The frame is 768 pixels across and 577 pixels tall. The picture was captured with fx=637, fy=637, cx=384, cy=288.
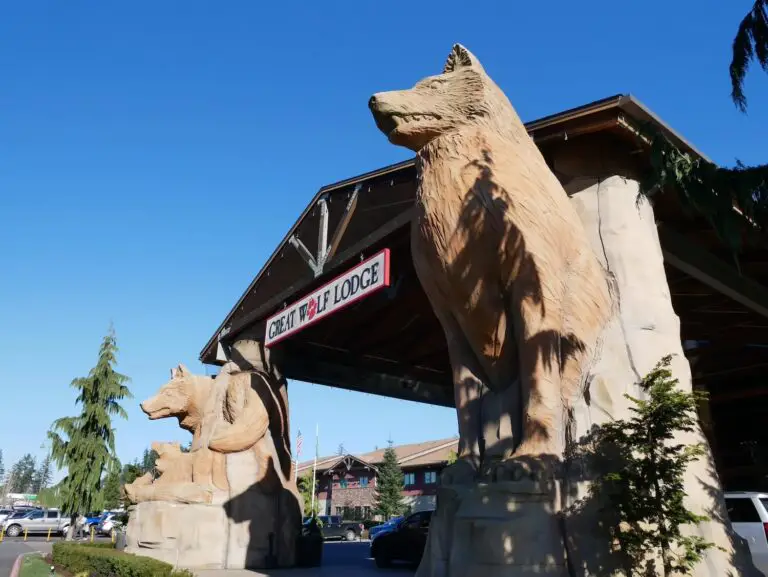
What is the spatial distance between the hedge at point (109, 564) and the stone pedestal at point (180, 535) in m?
0.43

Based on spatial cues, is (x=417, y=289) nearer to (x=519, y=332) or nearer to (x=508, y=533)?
(x=519, y=332)

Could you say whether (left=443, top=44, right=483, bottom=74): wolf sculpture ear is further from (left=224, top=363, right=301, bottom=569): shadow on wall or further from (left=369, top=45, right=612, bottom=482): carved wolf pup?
(left=224, top=363, right=301, bottom=569): shadow on wall

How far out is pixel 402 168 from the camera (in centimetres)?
849

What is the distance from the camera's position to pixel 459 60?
5699mm

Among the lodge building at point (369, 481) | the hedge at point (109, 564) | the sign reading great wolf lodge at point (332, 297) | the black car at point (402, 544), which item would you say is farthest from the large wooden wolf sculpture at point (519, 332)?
the lodge building at point (369, 481)

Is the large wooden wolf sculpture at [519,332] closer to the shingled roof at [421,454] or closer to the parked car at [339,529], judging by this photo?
the parked car at [339,529]

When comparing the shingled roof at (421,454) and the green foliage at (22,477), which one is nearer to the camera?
the shingled roof at (421,454)

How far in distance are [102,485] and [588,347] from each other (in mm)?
23961

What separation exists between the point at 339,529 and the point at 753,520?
78.3ft

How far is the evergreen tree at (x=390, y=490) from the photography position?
3534cm

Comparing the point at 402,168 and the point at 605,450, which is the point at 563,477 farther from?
the point at 402,168

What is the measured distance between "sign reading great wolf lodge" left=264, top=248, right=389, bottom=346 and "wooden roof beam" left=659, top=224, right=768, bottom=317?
11.3 feet

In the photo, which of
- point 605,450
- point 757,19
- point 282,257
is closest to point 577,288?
point 605,450

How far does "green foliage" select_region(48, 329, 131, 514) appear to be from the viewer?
75.9 ft
